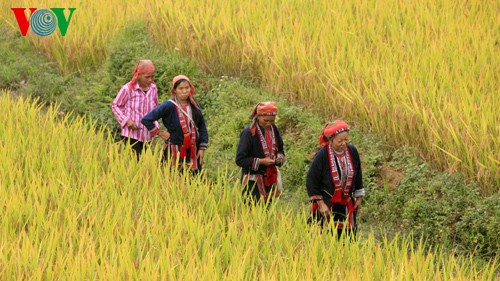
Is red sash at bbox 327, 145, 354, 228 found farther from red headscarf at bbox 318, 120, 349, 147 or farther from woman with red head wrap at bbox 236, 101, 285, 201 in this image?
woman with red head wrap at bbox 236, 101, 285, 201

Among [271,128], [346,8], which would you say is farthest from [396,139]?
[346,8]

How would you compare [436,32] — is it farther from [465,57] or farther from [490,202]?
[490,202]

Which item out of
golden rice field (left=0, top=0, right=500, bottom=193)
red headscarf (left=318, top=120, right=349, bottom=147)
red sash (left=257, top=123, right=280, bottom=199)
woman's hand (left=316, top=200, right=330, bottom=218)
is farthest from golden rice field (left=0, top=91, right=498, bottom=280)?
golden rice field (left=0, top=0, right=500, bottom=193)

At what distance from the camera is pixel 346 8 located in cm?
1097

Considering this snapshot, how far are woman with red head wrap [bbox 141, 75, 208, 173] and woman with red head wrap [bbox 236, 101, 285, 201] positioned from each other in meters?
0.57

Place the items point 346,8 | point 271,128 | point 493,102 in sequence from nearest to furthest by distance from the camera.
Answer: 1. point 271,128
2. point 493,102
3. point 346,8

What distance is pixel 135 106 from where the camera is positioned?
8172 mm

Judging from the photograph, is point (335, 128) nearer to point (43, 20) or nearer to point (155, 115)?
point (155, 115)

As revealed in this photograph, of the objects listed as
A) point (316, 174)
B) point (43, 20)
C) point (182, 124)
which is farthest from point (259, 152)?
point (43, 20)

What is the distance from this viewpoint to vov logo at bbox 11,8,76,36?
39.1ft

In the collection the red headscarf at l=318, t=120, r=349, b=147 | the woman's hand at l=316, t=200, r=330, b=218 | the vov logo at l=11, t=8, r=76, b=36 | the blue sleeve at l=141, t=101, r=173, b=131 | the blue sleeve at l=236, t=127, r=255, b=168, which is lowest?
the woman's hand at l=316, t=200, r=330, b=218

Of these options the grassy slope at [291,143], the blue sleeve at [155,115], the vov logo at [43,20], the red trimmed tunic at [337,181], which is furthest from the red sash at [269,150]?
the vov logo at [43,20]

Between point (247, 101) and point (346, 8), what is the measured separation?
1.94 meters

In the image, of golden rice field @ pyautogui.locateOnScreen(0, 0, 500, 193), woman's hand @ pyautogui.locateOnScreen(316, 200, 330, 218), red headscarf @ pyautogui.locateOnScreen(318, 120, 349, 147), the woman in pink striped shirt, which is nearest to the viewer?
red headscarf @ pyautogui.locateOnScreen(318, 120, 349, 147)
